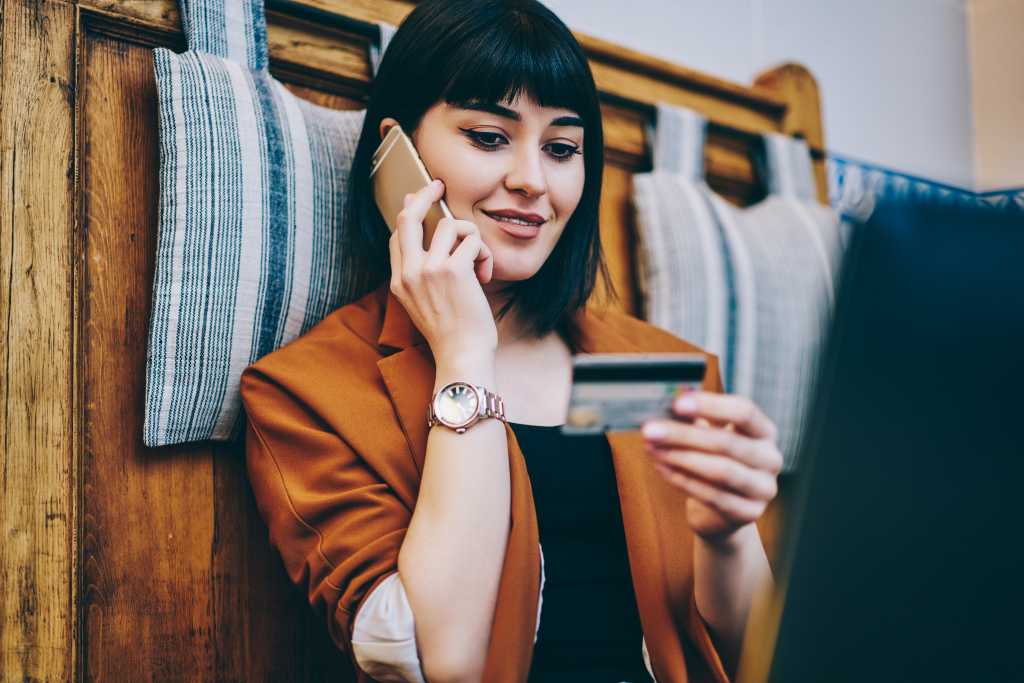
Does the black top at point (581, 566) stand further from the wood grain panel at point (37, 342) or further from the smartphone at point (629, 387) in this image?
the wood grain panel at point (37, 342)

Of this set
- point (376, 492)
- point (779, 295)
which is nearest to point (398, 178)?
point (376, 492)

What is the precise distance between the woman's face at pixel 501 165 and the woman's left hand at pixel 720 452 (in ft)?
1.61

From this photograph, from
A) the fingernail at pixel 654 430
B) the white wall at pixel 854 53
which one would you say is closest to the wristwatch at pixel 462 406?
the fingernail at pixel 654 430

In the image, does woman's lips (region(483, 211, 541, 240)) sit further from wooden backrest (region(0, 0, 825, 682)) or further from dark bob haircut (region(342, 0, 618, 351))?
wooden backrest (region(0, 0, 825, 682))

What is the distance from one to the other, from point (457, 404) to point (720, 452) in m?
0.35

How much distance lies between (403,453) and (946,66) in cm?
242

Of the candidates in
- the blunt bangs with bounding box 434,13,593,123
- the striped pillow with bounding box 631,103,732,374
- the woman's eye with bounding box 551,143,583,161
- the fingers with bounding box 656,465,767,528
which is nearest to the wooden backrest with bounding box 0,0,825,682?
the blunt bangs with bounding box 434,13,593,123

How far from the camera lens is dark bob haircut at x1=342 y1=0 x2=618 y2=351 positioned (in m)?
0.90

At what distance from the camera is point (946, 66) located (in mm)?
2357

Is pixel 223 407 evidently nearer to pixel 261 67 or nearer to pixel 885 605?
pixel 261 67

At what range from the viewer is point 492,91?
0.90 metres

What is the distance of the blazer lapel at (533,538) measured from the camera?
791mm

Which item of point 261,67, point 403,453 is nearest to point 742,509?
point 403,453

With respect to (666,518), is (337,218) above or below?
above
